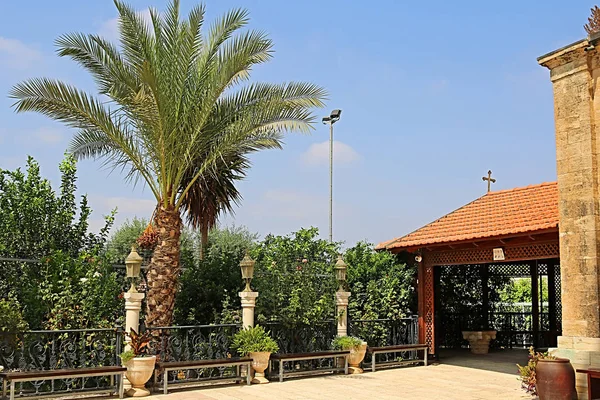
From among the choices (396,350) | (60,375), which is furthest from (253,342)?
(396,350)

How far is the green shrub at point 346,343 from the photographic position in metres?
12.5

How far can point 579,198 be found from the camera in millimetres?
9586

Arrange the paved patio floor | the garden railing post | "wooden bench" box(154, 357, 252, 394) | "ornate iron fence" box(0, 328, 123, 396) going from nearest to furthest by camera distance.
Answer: "ornate iron fence" box(0, 328, 123, 396) → the paved patio floor → "wooden bench" box(154, 357, 252, 394) → the garden railing post

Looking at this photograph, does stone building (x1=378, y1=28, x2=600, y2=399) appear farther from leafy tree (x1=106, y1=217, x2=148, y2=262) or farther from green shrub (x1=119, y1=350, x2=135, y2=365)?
leafy tree (x1=106, y1=217, x2=148, y2=262)

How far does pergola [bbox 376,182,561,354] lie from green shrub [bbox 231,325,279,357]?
404 centimetres

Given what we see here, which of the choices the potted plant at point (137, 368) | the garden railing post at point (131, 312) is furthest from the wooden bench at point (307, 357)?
the garden railing post at point (131, 312)

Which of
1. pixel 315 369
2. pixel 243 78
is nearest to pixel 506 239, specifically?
pixel 315 369

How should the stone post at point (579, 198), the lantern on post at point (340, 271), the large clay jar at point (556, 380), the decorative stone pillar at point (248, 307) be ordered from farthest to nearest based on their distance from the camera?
the lantern on post at point (340, 271) < the decorative stone pillar at point (248, 307) < the stone post at point (579, 198) < the large clay jar at point (556, 380)

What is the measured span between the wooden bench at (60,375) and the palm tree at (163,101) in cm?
137

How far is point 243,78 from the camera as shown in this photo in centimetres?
1146

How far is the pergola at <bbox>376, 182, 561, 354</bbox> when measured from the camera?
11.5 m

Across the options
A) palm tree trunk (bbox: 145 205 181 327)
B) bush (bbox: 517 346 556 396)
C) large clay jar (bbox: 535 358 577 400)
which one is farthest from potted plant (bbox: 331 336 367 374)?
large clay jar (bbox: 535 358 577 400)

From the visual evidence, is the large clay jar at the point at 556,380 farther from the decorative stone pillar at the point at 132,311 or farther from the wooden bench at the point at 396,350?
the decorative stone pillar at the point at 132,311

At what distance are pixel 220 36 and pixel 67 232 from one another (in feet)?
15.4
